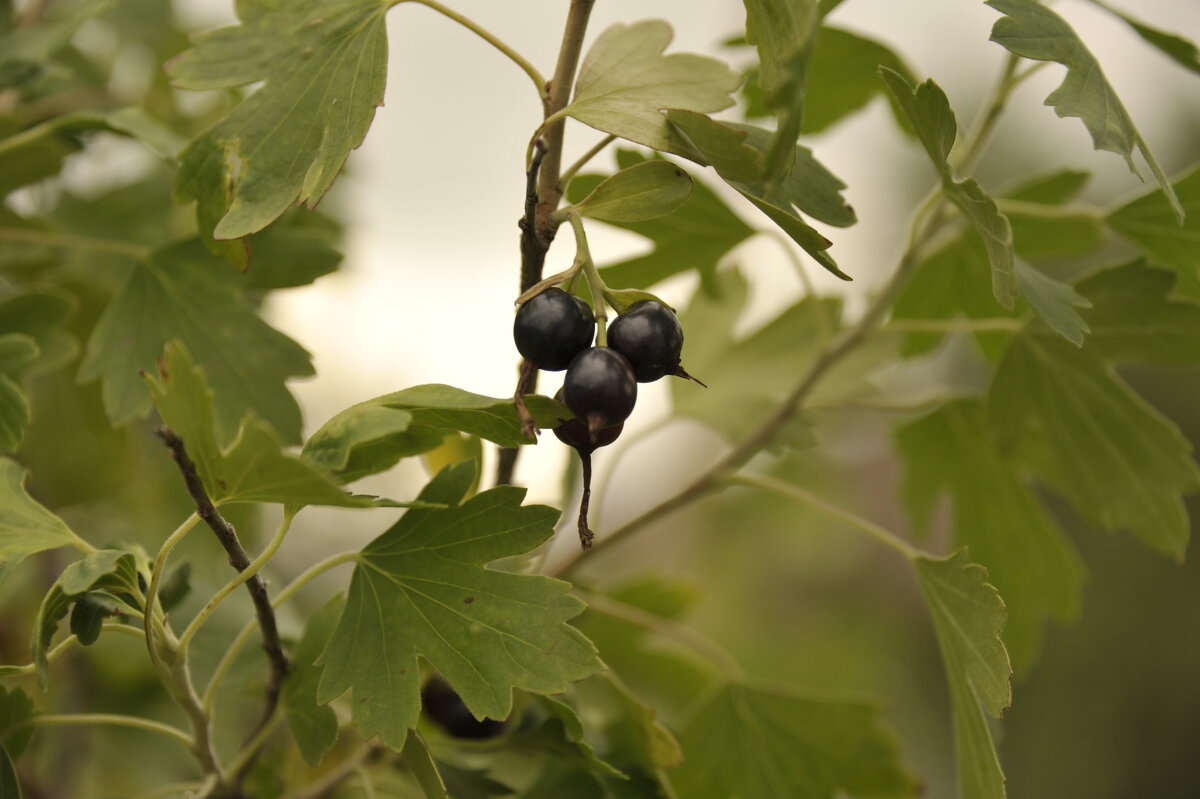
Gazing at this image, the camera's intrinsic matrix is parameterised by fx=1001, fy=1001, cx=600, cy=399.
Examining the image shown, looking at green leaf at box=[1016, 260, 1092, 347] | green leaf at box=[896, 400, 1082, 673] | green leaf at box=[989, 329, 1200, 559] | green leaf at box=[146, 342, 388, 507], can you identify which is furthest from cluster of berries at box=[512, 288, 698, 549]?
green leaf at box=[896, 400, 1082, 673]

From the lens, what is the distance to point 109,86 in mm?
1232

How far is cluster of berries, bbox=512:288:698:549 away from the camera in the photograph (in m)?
0.47

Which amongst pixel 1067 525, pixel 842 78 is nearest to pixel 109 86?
pixel 842 78

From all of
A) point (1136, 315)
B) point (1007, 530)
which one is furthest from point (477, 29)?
point (1007, 530)

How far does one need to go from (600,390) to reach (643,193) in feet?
0.45

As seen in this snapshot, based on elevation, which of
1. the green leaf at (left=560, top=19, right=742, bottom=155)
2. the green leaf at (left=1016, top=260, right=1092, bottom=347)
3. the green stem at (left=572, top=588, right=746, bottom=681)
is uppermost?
the green leaf at (left=560, top=19, right=742, bottom=155)

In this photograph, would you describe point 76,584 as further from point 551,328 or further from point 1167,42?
point 1167,42

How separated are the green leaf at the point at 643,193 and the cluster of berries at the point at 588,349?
62mm

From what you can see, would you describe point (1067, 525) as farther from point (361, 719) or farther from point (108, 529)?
point (361, 719)

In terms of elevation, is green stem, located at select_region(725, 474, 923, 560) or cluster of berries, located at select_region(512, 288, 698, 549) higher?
cluster of berries, located at select_region(512, 288, 698, 549)

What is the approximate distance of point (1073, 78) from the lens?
0.58 m

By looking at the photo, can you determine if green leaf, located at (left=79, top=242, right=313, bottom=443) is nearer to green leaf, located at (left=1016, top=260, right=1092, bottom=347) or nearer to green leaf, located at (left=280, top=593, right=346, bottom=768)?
green leaf, located at (left=280, top=593, right=346, bottom=768)

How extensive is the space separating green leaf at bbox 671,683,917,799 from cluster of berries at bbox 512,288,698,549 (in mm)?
411

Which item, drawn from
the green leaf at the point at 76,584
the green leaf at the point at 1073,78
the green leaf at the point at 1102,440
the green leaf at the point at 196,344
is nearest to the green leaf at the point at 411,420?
the green leaf at the point at 76,584
